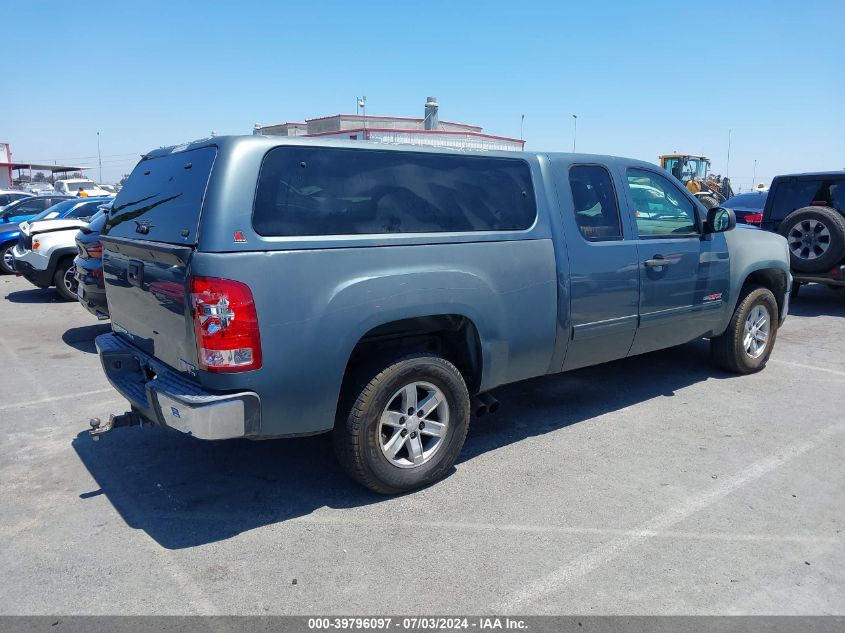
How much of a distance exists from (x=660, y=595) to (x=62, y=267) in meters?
10.4

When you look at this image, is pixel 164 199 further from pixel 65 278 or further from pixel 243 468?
pixel 65 278

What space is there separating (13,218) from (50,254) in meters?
5.91

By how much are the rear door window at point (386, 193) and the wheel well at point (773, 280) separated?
3227 millimetres

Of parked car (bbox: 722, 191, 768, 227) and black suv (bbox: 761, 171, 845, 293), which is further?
parked car (bbox: 722, 191, 768, 227)

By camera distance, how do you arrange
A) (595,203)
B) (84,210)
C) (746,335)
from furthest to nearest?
(84,210), (746,335), (595,203)

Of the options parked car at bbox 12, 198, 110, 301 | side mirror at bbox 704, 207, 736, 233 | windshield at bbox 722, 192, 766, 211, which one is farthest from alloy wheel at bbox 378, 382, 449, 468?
windshield at bbox 722, 192, 766, 211

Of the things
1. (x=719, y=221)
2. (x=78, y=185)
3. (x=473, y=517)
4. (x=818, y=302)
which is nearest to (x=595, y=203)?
(x=719, y=221)

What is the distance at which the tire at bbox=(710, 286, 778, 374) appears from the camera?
6129mm

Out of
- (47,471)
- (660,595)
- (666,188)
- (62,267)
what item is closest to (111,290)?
(47,471)

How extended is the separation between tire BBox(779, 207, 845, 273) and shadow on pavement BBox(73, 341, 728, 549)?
14.8 ft

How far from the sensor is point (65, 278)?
10.5 metres

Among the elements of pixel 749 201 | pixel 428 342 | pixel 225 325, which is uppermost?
pixel 749 201

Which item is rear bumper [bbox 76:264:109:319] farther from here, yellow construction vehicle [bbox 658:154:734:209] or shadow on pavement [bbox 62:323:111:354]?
yellow construction vehicle [bbox 658:154:734:209]

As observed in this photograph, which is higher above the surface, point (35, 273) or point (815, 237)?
point (815, 237)
